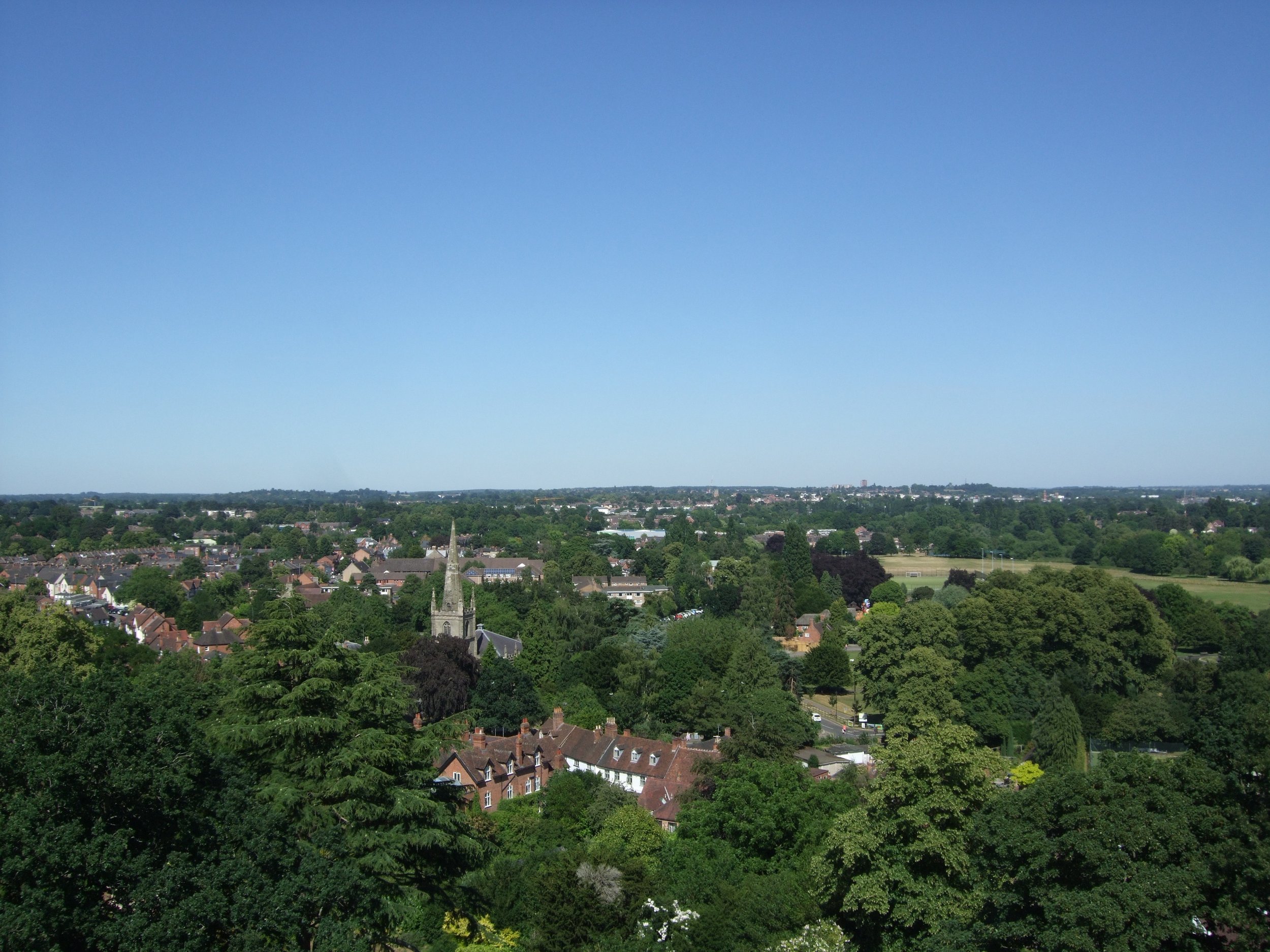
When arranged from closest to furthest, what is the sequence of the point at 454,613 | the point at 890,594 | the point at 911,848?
the point at 911,848 < the point at 454,613 < the point at 890,594

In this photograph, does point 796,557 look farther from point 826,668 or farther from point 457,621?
point 457,621

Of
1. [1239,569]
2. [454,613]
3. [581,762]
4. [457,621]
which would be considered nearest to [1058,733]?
[581,762]

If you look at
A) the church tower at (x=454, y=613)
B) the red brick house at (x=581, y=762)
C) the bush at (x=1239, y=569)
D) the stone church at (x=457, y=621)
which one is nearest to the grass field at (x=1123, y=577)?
the bush at (x=1239, y=569)

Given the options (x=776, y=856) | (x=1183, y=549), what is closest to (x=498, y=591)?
(x=776, y=856)

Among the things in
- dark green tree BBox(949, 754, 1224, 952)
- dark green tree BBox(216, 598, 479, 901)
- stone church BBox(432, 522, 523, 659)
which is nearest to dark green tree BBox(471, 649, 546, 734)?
stone church BBox(432, 522, 523, 659)

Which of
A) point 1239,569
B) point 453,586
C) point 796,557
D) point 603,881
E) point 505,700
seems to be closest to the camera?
point 603,881

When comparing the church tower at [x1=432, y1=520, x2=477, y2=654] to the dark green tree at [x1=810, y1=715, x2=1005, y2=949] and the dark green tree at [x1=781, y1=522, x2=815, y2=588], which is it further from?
the dark green tree at [x1=781, y1=522, x2=815, y2=588]

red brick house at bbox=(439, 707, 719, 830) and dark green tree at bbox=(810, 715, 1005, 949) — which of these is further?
red brick house at bbox=(439, 707, 719, 830)

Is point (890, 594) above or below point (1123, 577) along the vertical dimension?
below

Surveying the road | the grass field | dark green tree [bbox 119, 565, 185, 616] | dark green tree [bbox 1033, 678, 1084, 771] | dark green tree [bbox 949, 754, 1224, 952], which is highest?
dark green tree [bbox 949, 754, 1224, 952]
